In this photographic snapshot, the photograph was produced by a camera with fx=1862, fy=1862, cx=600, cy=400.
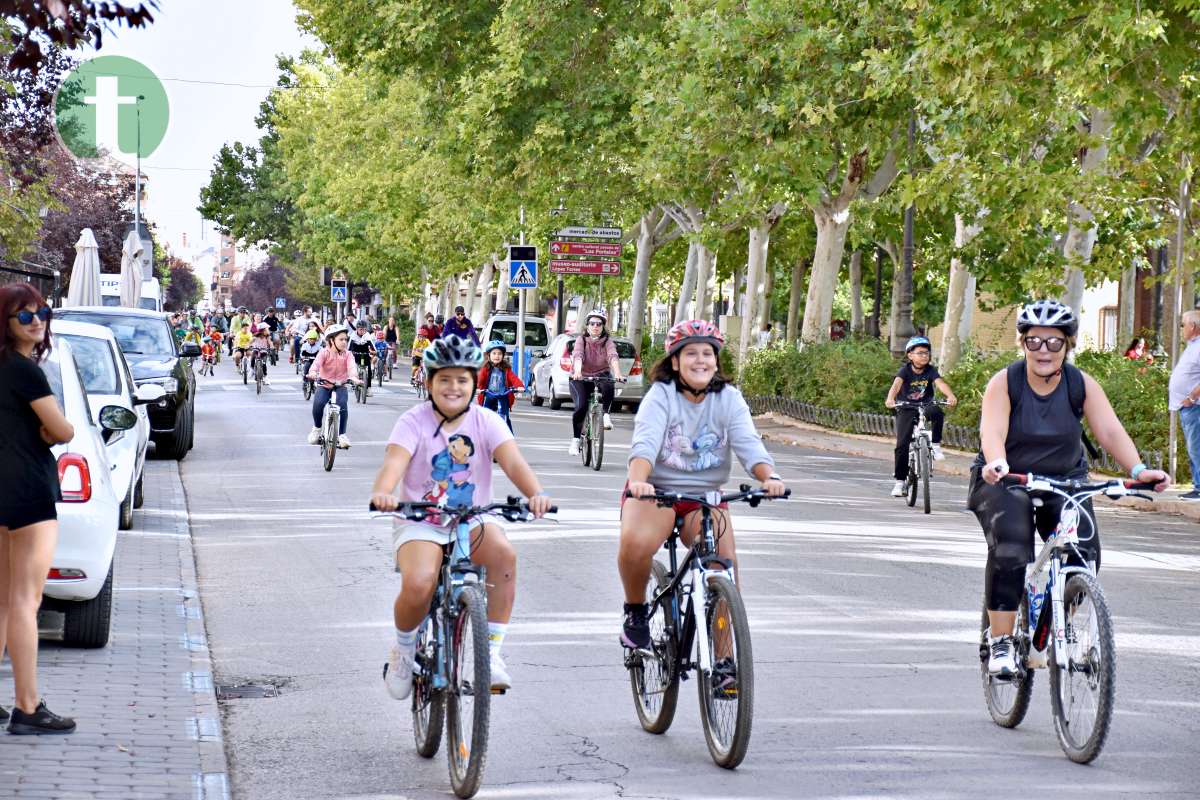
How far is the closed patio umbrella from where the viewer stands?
2855 cm

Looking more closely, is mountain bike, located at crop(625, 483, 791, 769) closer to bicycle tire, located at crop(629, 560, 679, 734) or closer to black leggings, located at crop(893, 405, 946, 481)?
bicycle tire, located at crop(629, 560, 679, 734)

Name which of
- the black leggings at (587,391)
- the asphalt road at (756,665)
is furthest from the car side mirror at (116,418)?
the black leggings at (587,391)

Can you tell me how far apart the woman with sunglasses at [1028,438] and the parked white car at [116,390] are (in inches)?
282

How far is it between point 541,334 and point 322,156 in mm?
29088

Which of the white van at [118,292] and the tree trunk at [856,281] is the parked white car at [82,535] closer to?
the white van at [118,292]

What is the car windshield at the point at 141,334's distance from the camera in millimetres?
21125

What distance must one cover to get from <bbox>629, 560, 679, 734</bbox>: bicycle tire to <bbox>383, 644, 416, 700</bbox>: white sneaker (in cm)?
100

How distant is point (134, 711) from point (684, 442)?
2433mm

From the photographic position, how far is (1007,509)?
286 inches

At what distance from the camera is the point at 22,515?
6715mm

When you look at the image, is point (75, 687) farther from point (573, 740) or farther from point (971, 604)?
point (971, 604)

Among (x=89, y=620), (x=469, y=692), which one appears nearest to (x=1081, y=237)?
(x=89, y=620)

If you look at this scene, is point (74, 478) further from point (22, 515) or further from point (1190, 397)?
point (1190, 397)

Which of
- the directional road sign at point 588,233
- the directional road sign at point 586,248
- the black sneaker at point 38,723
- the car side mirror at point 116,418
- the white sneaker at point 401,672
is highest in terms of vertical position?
the directional road sign at point 588,233
